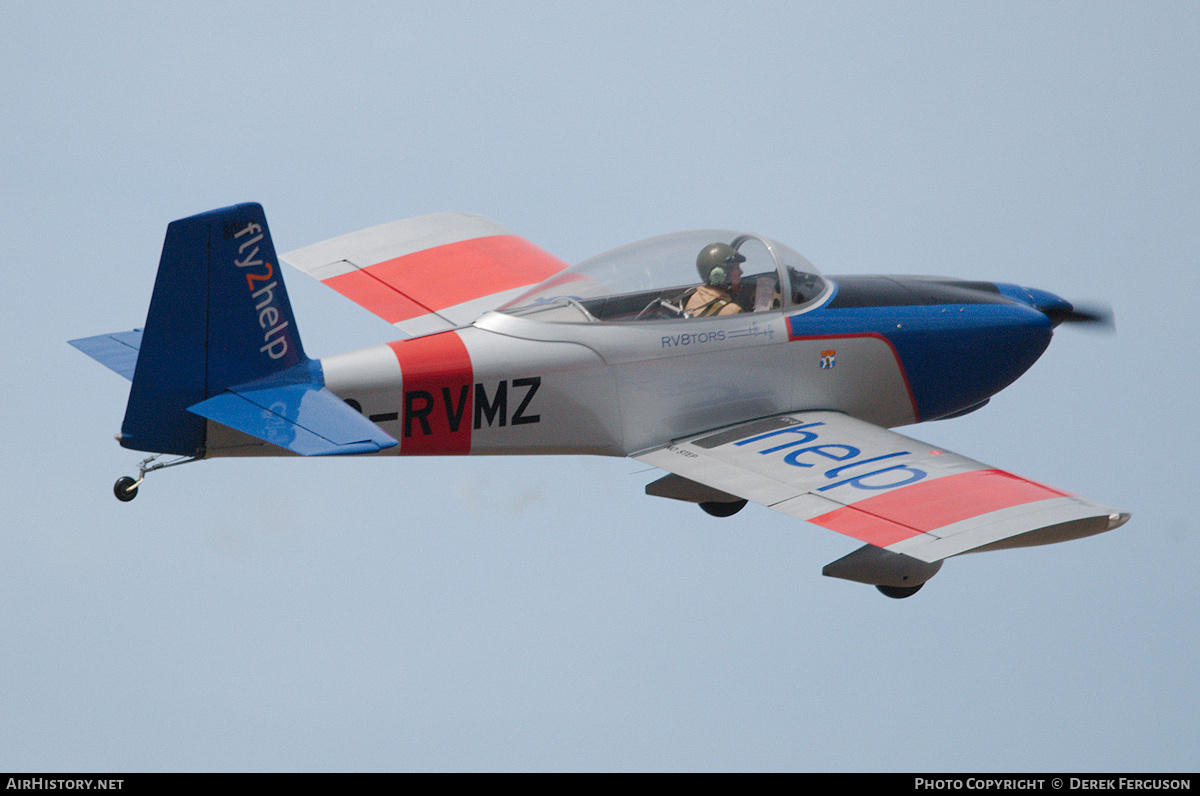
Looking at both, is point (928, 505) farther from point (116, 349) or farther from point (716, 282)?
point (116, 349)

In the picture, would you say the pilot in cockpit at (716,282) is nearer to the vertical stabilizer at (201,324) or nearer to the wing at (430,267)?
the wing at (430,267)

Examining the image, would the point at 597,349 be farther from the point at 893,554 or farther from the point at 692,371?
the point at 893,554

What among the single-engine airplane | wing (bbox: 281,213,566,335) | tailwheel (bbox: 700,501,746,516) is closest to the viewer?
the single-engine airplane

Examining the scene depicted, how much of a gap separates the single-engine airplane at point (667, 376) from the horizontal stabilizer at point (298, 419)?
2 centimetres

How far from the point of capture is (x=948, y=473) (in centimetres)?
978

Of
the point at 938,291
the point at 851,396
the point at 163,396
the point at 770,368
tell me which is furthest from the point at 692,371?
the point at 163,396

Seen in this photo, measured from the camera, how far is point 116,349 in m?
10.0

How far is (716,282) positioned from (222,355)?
360 cm

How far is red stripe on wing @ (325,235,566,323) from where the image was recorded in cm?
1247

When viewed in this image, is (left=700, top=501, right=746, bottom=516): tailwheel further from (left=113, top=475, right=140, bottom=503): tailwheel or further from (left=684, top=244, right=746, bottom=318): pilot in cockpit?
(left=113, top=475, right=140, bottom=503): tailwheel

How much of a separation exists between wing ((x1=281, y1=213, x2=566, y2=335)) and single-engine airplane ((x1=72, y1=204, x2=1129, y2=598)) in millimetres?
45

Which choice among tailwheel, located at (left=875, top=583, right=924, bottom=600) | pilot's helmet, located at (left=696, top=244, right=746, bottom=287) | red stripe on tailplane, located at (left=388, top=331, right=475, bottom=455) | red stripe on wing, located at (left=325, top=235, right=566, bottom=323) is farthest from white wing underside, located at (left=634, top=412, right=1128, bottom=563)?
red stripe on wing, located at (left=325, top=235, right=566, bottom=323)

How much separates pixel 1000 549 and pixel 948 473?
100 cm

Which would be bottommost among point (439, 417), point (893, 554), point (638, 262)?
point (893, 554)
